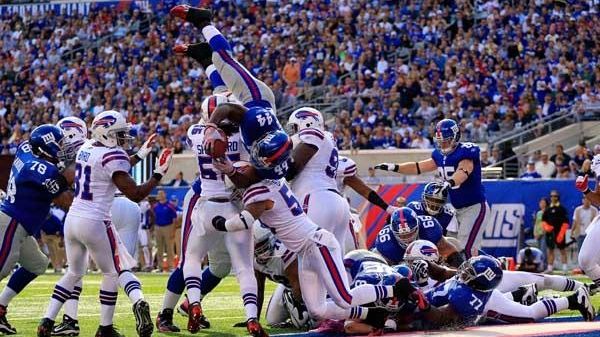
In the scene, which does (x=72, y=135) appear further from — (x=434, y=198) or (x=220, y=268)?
(x=434, y=198)

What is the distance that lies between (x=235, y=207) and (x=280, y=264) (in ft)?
1.77

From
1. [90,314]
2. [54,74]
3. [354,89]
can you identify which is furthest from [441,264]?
[54,74]

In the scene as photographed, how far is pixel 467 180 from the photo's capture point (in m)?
10.9

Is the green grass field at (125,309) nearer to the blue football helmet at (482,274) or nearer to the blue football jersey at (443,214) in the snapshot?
the blue football jersey at (443,214)

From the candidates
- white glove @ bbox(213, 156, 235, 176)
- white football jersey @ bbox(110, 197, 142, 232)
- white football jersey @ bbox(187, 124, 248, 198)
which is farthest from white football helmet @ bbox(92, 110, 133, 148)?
white football jersey @ bbox(110, 197, 142, 232)

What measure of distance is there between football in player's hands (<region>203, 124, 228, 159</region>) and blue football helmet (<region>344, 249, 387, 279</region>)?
63.5 inches

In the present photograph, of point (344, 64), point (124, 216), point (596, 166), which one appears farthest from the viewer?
point (344, 64)

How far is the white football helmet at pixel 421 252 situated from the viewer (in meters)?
8.80

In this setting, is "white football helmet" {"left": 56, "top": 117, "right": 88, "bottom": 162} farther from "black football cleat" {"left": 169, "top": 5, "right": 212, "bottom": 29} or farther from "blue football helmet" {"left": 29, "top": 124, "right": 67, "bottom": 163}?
"black football cleat" {"left": 169, "top": 5, "right": 212, "bottom": 29}

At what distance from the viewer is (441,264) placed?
9359mm

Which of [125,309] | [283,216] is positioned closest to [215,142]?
[283,216]

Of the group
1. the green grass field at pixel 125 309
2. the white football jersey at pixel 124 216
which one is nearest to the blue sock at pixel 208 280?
the green grass field at pixel 125 309

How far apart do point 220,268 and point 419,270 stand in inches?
64.3

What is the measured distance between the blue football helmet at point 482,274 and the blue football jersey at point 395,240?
3.00 feet
